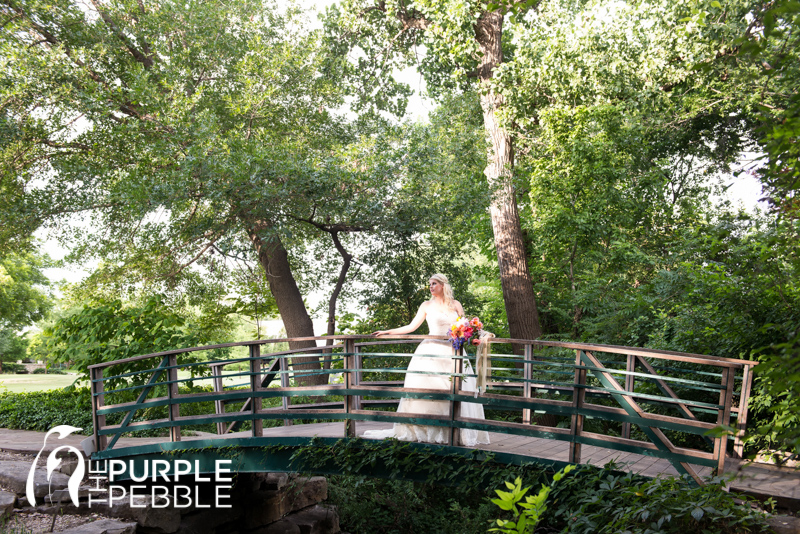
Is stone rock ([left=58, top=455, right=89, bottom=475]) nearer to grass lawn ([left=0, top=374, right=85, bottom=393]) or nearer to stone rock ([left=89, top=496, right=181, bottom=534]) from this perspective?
stone rock ([left=89, top=496, right=181, bottom=534])

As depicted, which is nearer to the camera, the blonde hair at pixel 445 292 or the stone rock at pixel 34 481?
the stone rock at pixel 34 481

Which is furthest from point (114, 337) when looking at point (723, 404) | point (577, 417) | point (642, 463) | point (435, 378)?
point (723, 404)

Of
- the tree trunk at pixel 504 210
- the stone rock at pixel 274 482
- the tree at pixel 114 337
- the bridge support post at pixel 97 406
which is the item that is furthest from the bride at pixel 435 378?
the tree at pixel 114 337

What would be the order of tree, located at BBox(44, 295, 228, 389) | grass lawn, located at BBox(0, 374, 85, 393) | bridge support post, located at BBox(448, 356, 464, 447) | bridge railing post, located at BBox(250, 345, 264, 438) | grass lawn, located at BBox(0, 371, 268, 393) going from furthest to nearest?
grass lawn, located at BBox(0, 374, 85, 393)
grass lawn, located at BBox(0, 371, 268, 393)
tree, located at BBox(44, 295, 228, 389)
bridge railing post, located at BBox(250, 345, 264, 438)
bridge support post, located at BBox(448, 356, 464, 447)

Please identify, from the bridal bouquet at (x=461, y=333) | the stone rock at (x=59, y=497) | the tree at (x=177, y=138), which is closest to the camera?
the bridal bouquet at (x=461, y=333)

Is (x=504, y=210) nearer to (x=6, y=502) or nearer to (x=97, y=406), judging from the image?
(x=97, y=406)

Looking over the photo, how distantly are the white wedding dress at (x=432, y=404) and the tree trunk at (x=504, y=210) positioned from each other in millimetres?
5172

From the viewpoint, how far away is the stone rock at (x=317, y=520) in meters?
9.27

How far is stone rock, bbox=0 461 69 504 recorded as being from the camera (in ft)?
24.4

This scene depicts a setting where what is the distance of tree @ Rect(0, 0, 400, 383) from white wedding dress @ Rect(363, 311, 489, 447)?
189 inches

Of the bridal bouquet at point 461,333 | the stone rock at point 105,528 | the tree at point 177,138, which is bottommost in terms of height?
the stone rock at point 105,528

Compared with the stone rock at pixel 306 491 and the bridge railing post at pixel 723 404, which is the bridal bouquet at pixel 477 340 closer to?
the bridge railing post at pixel 723 404

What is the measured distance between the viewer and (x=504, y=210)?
12766 mm

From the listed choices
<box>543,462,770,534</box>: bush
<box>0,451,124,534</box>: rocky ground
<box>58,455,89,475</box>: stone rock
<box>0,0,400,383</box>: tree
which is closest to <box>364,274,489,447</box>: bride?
<box>543,462,770,534</box>: bush
